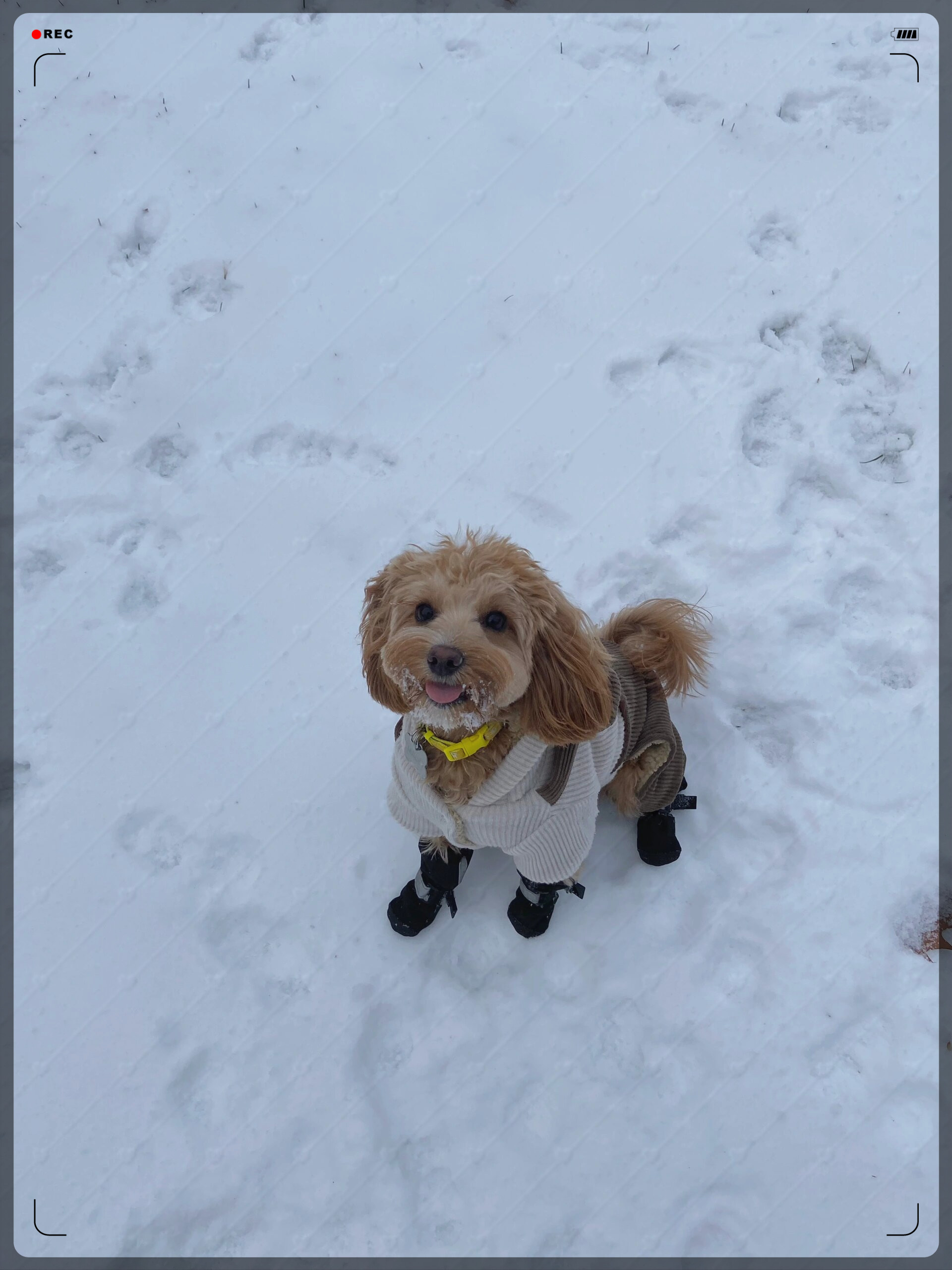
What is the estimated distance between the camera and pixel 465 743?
231 centimetres

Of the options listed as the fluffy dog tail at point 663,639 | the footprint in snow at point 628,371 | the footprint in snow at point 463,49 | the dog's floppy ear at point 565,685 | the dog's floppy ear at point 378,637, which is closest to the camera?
the dog's floppy ear at point 565,685

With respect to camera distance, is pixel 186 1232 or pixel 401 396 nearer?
pixel 186 1232

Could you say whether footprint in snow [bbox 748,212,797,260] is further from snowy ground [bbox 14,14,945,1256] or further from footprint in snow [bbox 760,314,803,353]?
footprint in snow [bbox 760,314,803,353]

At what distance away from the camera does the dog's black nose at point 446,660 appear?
2.05 m

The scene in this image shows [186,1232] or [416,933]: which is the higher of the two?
[416,933]

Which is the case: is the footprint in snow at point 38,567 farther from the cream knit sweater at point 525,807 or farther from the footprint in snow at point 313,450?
the cream knit sweater at point 525,807

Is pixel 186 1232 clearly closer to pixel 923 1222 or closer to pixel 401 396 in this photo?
pixel 923 1222

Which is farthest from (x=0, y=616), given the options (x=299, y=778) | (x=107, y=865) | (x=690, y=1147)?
(x=690, y=1147)

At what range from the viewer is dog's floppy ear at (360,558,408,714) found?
2395 millimetres

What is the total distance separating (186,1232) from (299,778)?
4.85 feet

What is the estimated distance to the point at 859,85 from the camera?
4312 mm

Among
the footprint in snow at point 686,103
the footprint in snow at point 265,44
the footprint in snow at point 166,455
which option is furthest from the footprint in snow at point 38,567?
the footprint in snow at point 686,103

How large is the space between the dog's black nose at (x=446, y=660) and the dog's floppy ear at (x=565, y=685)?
30 centimetres

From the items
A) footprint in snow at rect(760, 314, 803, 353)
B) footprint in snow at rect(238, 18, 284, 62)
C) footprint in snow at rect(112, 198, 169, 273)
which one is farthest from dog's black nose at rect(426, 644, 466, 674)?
footprint in snow at rect(238, 18, 284, 62)
